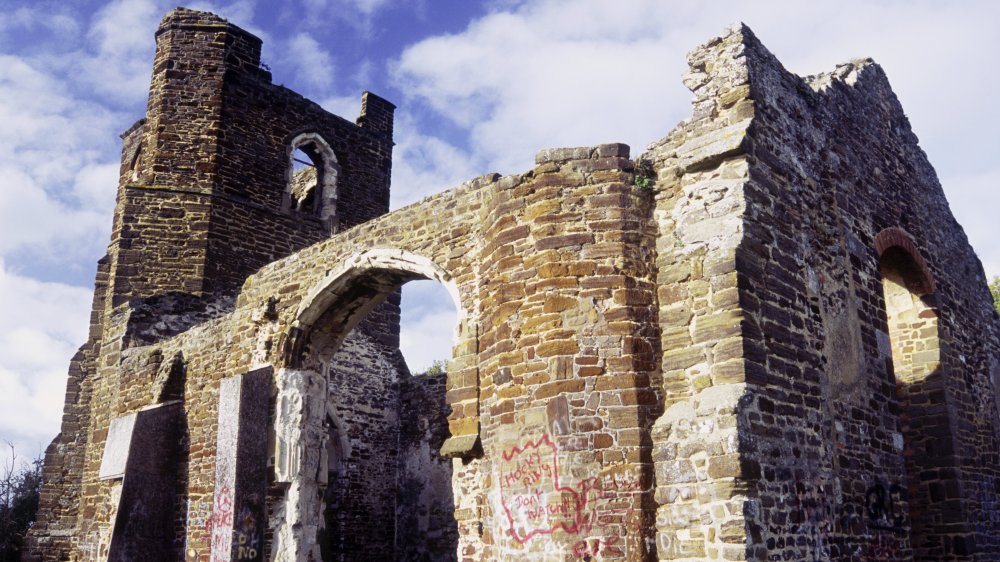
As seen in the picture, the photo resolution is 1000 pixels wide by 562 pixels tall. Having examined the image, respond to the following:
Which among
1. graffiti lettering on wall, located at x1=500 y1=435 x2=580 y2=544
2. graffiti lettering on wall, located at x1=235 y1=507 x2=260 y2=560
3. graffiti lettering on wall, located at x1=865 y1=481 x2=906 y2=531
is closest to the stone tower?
graffiti lettering on wall, located at x1=235 y1=507 x2=260 y2=560

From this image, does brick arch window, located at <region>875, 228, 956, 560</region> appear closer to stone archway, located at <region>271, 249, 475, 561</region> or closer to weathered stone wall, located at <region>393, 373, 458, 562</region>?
stone archway, located at <region>271, 249, 475, 561</region>

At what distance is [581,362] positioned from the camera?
22.8 ft

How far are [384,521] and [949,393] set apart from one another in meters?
8.53

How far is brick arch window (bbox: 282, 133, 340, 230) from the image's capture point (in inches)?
613

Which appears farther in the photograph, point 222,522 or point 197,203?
point 197,203

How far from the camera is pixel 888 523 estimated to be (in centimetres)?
781

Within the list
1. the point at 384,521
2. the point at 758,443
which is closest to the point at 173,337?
the point at 384,521

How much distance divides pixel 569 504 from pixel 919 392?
5.15 m

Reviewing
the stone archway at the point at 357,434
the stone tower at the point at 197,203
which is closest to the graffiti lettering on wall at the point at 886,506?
the stone archway at the point at 357,434

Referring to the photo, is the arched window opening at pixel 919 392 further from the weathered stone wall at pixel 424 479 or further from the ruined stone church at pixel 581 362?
the weathered stone wall at pixel 424 479

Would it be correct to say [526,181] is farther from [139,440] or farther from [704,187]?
[139,440]

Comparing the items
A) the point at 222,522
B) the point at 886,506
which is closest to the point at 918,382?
the point at 886,506

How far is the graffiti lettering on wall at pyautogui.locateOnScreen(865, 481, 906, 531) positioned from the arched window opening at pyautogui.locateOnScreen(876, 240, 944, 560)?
836mm

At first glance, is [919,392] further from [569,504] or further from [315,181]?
[315,181]
